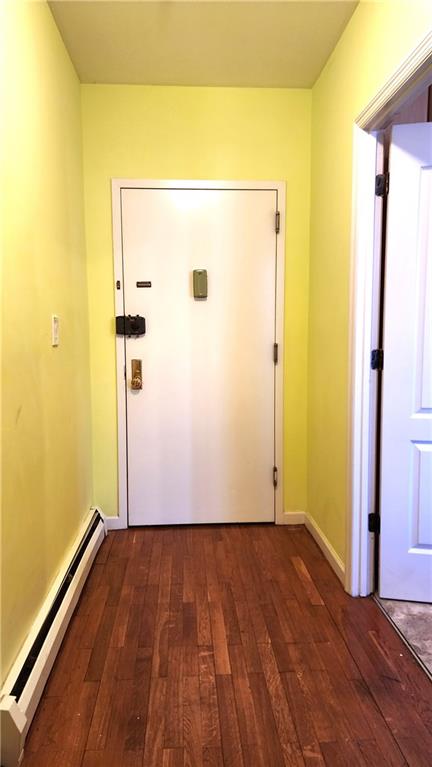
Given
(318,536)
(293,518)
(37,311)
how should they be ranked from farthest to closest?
1. (293,518)
2. (318,536)
3. (37,311)

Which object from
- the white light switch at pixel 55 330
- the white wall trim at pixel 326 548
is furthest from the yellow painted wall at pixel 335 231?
the white light switch at pixel 55 330

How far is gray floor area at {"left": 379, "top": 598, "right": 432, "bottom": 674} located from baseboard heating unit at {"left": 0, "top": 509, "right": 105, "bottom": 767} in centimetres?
133

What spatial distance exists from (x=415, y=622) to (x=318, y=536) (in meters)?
0.68

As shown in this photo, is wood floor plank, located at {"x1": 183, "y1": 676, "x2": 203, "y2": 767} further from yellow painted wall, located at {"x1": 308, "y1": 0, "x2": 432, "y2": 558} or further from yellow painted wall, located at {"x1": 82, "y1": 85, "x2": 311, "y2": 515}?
yellow painted wall, located at {"x1": 82, "y1": 85, "x2": 311, "y2": 515}

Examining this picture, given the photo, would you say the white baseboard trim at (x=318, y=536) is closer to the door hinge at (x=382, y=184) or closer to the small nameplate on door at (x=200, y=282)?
the small nameplate on door at (x=200, y=282)

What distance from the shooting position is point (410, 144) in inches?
65.7

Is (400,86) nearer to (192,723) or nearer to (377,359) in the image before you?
(377,359)

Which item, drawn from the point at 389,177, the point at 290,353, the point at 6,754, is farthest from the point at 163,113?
the point at 6,754

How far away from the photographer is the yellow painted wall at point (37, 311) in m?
1.32

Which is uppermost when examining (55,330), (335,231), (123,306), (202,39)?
(202,39)

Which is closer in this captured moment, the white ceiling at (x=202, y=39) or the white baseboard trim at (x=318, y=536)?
the white ceiling at (x=202, y=39)

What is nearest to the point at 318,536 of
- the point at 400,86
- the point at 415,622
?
the point at 415,622

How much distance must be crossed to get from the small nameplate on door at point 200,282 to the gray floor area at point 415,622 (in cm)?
179

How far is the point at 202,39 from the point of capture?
1.97 meters
